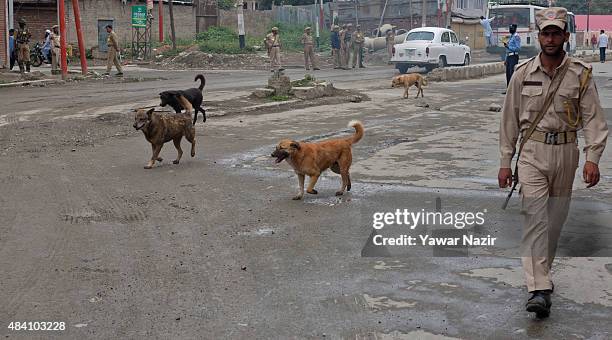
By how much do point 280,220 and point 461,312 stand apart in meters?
2.93

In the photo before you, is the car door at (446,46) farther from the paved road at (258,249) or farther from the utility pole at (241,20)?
the paved road at (258,249)

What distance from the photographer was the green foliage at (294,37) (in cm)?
4989

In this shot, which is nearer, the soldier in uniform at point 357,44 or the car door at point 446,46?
the car door at point 446,46

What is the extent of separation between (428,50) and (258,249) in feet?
84.9

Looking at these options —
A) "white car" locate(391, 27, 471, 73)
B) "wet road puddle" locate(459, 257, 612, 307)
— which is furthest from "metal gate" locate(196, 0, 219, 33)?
"wet road puddle" locate(459, 257, 612, 307)

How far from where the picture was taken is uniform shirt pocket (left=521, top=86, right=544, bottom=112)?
5082 millimetres

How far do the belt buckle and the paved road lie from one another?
1097 millimetres

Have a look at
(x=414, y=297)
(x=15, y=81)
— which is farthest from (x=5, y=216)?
(x=15, y=81)

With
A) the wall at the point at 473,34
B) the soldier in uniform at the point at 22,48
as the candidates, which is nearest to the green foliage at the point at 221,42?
the soldier in uniform at the point at 22,48

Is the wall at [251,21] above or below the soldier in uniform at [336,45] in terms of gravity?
above

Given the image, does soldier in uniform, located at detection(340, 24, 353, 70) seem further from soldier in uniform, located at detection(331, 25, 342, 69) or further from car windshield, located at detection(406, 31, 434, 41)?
car windshield, located at detection(406, 31, 434, 41)

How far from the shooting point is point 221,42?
4459 centimetres

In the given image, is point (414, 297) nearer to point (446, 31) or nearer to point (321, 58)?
point (446, 31)

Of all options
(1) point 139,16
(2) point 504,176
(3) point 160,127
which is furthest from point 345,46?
(2) point 504,176
